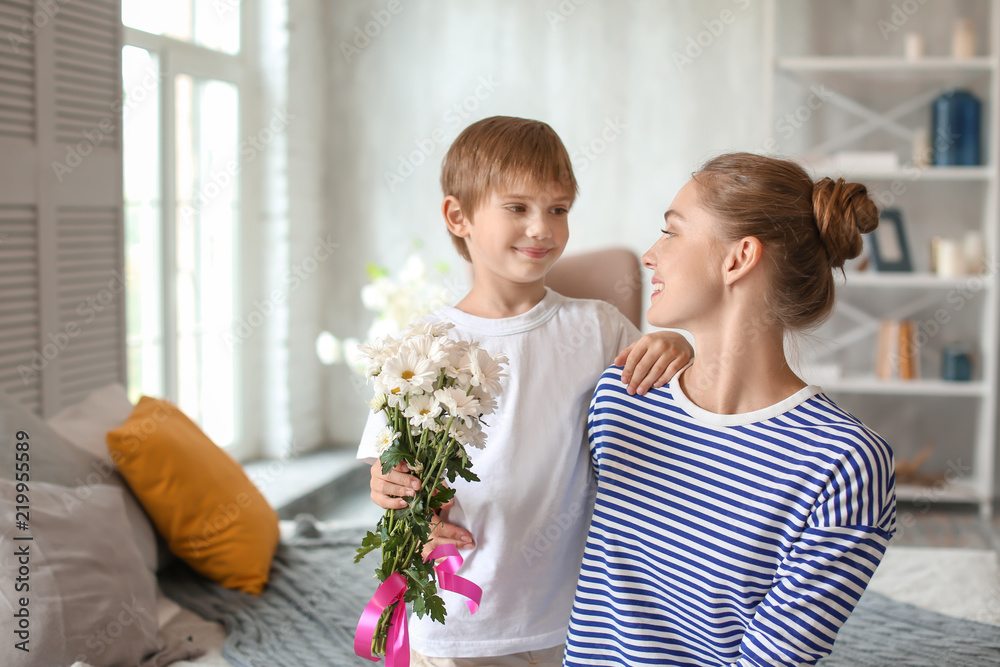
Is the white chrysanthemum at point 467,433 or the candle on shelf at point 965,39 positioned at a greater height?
the candle on shelf at point 965,39

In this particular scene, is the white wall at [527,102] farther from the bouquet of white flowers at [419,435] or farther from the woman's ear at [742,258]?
the bouquet of white flowers at [419,435]

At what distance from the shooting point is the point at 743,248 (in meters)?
1.27

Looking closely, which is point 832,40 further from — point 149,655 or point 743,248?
point 149,655

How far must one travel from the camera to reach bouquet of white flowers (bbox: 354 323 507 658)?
3.70ft

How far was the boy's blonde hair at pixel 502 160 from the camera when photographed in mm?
1372


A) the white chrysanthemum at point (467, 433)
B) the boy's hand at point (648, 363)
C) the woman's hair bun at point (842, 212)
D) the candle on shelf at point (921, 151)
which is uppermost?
the candle on shelf at point (921, 151)

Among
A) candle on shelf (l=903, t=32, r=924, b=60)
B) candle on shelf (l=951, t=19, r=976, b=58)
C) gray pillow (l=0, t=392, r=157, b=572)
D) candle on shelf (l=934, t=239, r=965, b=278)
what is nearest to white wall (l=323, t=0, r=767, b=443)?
candle on shelf (l=903, t=32, r=924, b=60)

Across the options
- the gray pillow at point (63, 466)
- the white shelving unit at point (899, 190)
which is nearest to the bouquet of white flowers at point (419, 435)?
the gray pillow at point (63, 466)

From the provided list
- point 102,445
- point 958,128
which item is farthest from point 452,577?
point 958,128

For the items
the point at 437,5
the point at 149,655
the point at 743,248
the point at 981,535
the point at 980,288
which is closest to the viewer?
the point at 743,248

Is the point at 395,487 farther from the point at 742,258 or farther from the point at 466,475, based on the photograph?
the point at 742,258

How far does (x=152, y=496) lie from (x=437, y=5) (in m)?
3.33

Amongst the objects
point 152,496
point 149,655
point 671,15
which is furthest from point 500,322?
point 671,15

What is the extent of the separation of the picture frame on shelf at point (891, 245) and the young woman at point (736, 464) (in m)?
2.99
